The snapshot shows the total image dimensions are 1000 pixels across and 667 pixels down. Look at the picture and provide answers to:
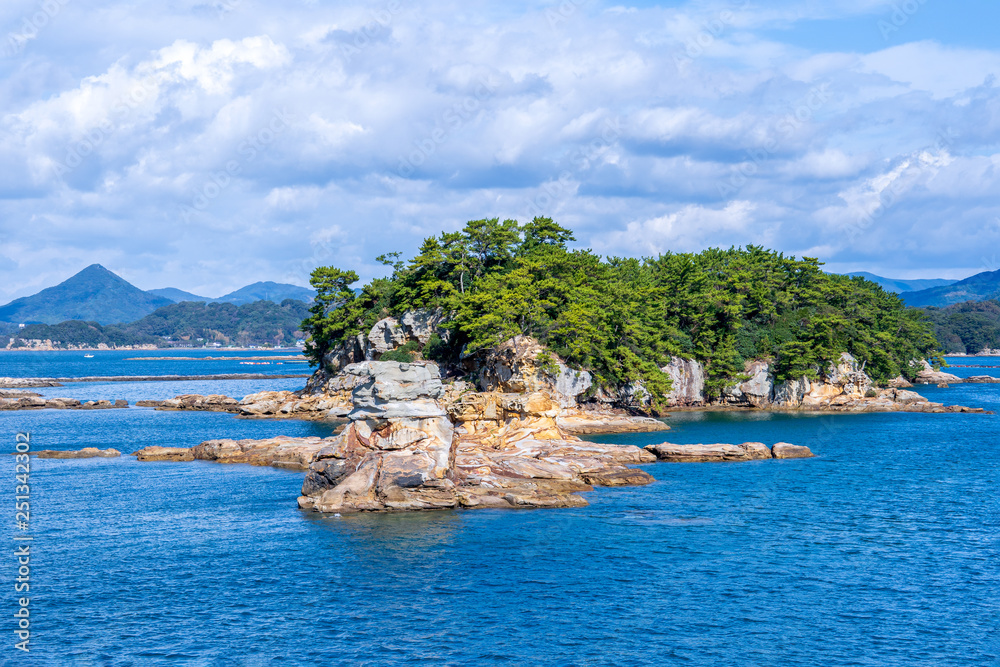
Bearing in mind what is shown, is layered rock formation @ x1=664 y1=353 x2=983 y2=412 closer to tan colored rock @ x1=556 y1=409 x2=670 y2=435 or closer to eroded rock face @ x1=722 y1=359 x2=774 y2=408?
eroded rock face @ x1=722 y1=359 x2=774 y2=408

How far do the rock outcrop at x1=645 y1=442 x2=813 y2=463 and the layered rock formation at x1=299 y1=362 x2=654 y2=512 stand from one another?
720 cm

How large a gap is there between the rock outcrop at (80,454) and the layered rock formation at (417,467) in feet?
85.4

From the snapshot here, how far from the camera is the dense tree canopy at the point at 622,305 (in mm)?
77375

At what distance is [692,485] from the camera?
46.7 m

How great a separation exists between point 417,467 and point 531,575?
12288 millimetres

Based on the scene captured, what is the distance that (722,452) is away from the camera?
181ft

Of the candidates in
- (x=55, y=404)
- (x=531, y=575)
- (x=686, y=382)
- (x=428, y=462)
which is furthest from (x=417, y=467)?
(x=55, y=404)

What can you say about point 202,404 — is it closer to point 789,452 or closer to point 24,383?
point 24,383

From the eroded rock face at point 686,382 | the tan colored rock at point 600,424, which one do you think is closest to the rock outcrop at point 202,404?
the tan colored rock at point 600,424

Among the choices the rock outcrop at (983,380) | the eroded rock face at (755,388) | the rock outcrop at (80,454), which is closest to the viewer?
the rock outcrop at (80,454)

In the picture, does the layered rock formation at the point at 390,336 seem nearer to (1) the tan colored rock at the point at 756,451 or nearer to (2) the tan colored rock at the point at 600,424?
(2) the tan colored rock at the point at 600,424

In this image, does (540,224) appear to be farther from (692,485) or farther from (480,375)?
(692,485)

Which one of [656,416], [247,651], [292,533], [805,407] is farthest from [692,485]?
[805,407]

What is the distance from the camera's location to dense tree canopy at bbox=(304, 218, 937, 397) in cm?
7738
